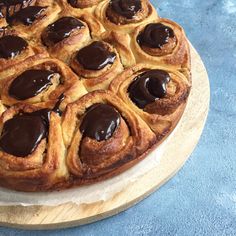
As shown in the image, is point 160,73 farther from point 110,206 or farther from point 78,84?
point 110,206

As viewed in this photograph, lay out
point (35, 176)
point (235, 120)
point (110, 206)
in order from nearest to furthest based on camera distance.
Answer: point (35, 176)
point (110, 206)
point (235, 120)

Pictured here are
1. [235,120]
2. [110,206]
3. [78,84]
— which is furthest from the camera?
[235,120]

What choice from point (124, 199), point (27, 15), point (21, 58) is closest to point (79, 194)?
point (124, 199)

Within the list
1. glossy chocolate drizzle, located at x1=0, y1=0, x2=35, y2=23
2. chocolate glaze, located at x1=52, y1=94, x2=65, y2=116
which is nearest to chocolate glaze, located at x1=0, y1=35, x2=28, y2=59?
glossy chocolate drizzle, located at x1=0, y1=0, x2=35, y2=23

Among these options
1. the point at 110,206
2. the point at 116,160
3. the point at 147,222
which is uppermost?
the point at 116,160

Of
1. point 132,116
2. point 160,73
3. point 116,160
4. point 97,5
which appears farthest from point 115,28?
point 116,160

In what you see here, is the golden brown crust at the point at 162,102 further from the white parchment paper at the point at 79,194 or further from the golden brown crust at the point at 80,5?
the golden brown crust at the point at 80,5

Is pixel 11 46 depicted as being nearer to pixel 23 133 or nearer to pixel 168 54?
pixel 23 133
